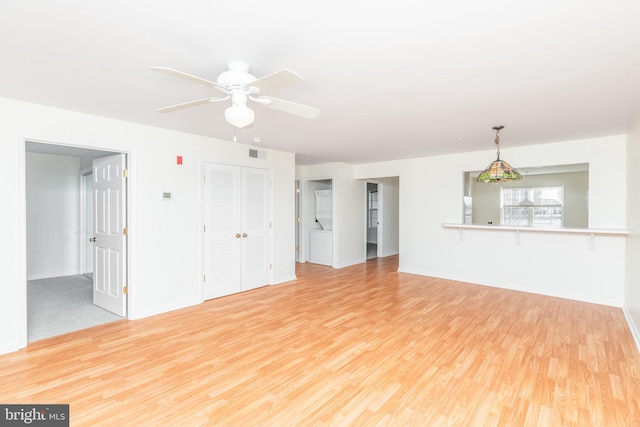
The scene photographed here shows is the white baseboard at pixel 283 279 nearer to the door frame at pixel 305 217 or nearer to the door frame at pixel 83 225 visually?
the door frame at pixel 305 217

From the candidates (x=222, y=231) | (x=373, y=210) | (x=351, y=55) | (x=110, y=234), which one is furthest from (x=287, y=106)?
(x=373, y=210)

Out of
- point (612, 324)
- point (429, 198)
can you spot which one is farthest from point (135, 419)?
point (429, 198)

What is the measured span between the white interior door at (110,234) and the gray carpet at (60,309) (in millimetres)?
194

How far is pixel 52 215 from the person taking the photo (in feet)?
19.5

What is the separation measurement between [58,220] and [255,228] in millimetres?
4099

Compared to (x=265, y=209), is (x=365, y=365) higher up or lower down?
lower down

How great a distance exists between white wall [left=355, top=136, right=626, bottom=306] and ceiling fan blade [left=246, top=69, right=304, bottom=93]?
4643mm

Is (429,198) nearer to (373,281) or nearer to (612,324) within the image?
(373,281)

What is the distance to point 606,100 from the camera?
112 inches

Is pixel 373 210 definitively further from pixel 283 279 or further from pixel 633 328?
pixel 633 328

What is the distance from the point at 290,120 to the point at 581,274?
186 inches

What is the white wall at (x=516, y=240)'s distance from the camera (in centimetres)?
432

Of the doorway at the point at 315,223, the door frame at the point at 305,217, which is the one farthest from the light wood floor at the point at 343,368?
the door frame at the point at 305,217

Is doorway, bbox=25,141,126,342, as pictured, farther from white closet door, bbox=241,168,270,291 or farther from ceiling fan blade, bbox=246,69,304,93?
ceiling fan blade, bbox=246,69,304,93
